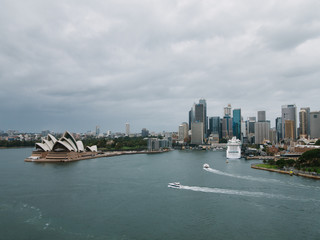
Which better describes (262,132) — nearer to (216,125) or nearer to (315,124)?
(315,124)

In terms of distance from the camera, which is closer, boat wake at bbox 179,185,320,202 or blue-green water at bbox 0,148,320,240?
blue-green water at bbox 0,148,320,240

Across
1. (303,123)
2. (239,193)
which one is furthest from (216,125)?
(239,193)

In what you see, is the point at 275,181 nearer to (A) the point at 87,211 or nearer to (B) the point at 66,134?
(A) the point at 87,211

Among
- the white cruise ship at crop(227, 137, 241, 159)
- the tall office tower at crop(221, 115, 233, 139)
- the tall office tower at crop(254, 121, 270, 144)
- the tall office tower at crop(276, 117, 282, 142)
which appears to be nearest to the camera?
the white cruise ship at crop(227, 137, 241, 159)

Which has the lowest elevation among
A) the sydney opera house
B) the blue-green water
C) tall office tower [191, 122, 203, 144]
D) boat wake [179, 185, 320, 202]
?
the blue-green water

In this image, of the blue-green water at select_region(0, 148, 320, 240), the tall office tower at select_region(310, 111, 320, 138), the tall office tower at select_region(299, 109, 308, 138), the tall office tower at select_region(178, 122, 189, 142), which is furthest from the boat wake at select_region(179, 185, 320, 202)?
the tall office tower at select_region(178, 122, 189, 142)

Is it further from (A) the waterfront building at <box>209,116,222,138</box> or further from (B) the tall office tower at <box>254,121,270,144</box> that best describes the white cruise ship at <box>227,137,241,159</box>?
(A) the waterfront building at <box>209,116,222,138</box>
